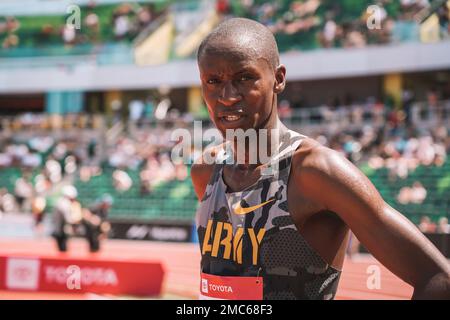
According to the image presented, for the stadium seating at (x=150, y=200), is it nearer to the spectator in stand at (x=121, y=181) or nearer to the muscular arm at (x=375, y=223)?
the spectator in stand at (x=121, y=181)

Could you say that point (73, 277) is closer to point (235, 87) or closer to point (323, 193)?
point (235, 87)

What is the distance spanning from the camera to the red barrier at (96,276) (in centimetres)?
978

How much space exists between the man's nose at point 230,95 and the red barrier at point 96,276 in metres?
7.96

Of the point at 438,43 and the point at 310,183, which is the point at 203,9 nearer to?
the point at 438,43

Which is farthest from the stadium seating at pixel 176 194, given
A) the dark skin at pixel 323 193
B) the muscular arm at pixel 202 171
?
the dark skin at pixel 323 193

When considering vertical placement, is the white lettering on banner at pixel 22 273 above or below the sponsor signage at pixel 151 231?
above

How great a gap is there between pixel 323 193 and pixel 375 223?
19cm

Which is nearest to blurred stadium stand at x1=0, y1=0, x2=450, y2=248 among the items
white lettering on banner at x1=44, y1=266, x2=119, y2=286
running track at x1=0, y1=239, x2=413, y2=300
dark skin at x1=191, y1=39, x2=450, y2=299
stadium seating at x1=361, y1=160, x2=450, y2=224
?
stadium seating at x1=361, y1=160, x2=450, y2=224

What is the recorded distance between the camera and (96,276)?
9.83 metres

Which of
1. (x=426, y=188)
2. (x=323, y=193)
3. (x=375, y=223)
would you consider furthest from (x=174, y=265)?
(x=375, y=223)

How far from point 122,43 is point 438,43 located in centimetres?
1269

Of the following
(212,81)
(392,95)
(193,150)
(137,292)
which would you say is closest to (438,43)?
(392,95)

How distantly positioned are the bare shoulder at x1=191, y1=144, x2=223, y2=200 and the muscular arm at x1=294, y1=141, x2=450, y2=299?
0.68m

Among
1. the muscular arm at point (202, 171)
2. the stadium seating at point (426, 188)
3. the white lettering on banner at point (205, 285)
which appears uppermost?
the muscular arm at point (202, 171)
